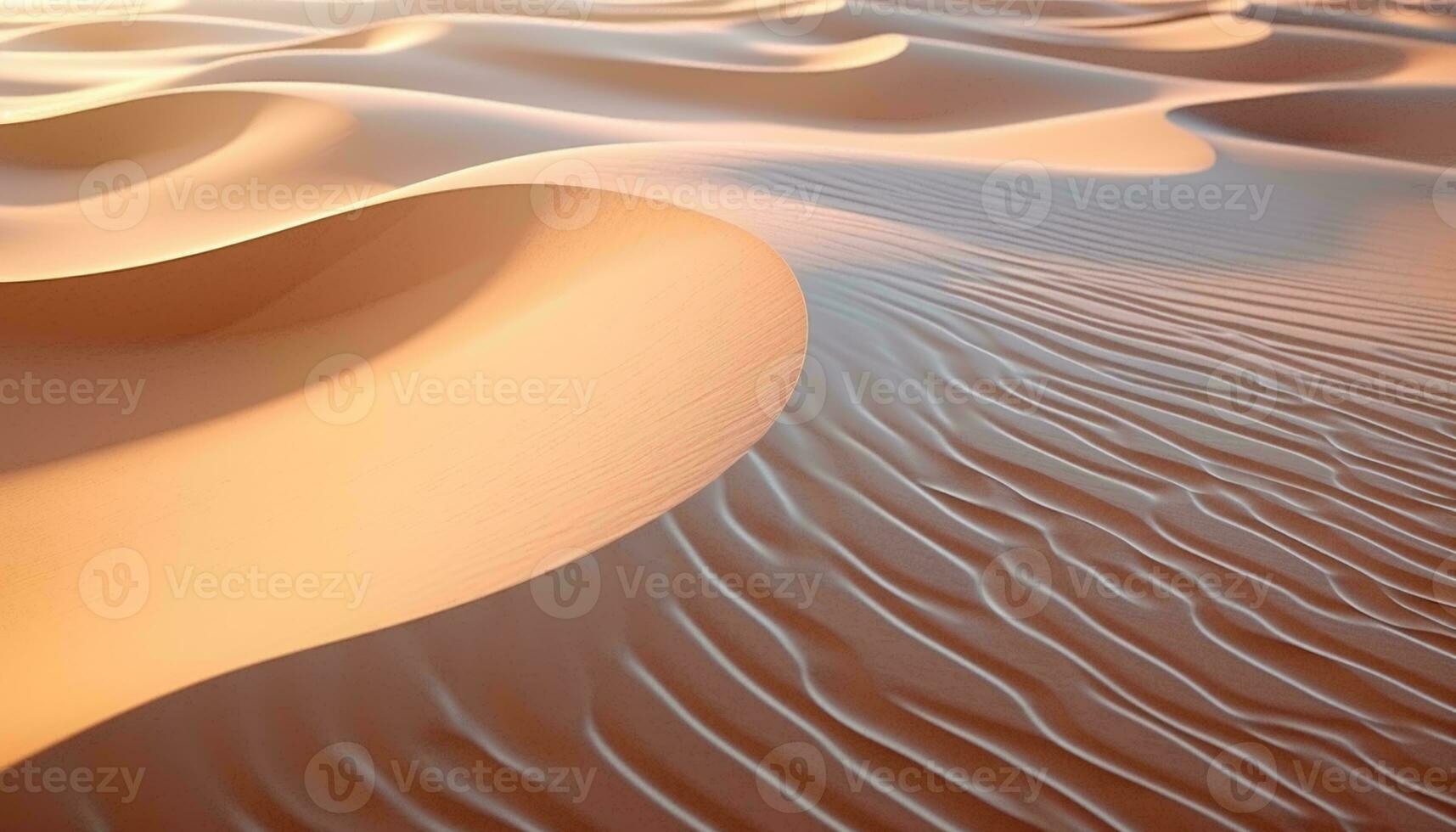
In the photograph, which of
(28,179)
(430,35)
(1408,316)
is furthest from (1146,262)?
(430,35)

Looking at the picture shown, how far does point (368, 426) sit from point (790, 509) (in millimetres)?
1919

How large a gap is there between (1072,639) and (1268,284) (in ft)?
9.29

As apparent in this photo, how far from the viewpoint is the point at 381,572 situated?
9.16 ft

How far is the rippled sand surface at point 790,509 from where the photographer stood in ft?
7.04

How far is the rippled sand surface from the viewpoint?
2146 mm

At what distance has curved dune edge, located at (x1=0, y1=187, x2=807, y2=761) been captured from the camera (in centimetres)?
269

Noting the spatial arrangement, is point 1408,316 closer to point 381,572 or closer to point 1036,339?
point 1036,339

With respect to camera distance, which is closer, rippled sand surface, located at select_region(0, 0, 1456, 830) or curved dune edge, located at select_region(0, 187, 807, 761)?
rippled sand surface, located at select_region(0, 0, 1456, 830)

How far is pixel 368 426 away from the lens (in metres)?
3.97

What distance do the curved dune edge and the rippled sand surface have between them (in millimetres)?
21

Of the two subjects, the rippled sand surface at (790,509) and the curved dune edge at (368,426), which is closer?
the rippled sand surface at (790,509)

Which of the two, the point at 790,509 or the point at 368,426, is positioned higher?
the point at 790,509

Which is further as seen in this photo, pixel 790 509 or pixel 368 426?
pixel 368 426

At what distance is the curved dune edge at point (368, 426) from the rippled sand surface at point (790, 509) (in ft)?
0.07
